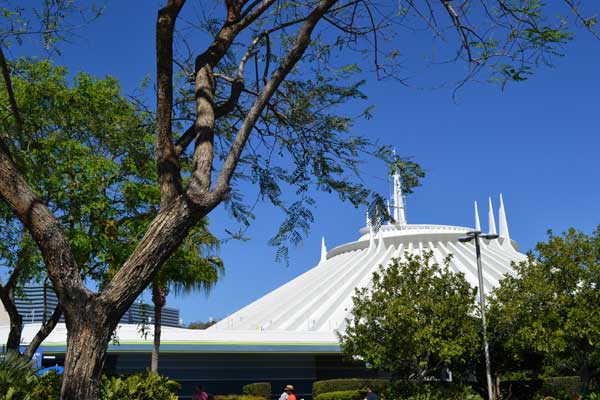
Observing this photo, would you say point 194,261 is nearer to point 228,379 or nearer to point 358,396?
point 358,396

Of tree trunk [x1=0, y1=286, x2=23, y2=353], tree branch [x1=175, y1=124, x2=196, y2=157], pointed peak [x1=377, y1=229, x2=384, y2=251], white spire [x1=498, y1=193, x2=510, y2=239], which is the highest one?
white spire [x1=498, y1=193, x2=510, y2=239]

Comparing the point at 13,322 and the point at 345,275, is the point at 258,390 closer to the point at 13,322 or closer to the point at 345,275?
the point at 13,322

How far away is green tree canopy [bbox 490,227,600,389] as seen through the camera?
74.1ft

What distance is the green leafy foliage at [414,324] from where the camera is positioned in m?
22.6

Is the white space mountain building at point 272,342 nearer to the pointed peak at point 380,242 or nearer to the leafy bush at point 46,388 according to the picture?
the pointed peak at point 380,242

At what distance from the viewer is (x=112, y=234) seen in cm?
1625

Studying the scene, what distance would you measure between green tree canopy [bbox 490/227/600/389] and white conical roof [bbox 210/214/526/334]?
11998 mm

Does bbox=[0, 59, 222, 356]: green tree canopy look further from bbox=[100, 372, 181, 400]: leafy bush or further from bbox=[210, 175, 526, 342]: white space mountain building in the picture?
bbox=[210, 175, 526, 342]: white space mountain building

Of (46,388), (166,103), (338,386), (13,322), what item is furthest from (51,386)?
(338,386)

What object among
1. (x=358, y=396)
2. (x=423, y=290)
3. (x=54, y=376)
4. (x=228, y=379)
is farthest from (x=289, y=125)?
(x=228, y=379)

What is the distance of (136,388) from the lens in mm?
11422

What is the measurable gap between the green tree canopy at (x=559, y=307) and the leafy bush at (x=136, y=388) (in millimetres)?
15237

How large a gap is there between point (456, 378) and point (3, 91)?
1922 centimetres

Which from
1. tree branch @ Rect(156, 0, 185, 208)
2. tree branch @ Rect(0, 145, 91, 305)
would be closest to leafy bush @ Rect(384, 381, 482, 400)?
tree branch @ Rect(156, 0, 185, 208)
